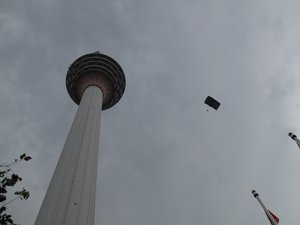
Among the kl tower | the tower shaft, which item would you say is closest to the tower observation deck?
the kl tower

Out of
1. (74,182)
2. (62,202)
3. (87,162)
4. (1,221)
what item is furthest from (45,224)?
(1,221)

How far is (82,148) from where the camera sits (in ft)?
107

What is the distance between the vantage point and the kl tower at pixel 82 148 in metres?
25.4

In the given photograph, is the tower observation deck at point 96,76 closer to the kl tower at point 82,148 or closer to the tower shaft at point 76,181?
the kl tower at point 82,148

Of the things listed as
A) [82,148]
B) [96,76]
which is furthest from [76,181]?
[96,76]

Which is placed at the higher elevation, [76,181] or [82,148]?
[82,148]

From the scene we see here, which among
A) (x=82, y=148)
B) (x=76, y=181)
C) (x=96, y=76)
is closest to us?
(x=76, y=181)

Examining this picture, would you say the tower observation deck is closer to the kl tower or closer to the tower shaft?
the kl tower

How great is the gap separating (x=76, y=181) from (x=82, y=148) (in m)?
5.17

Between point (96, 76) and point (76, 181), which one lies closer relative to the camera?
point (76, 181)

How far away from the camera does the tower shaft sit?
81.6 ft

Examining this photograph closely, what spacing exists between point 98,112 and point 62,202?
16626mm

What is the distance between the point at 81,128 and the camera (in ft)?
117

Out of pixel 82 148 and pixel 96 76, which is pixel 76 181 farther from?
pixel 96 76
